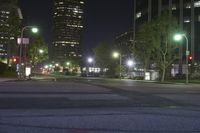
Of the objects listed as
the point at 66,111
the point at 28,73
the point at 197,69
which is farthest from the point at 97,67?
the point at 66,111

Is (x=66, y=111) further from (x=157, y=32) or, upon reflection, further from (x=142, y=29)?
(x=142, y=29)

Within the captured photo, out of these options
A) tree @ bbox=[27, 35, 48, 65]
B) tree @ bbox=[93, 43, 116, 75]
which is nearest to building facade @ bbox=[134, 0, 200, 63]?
tree @ bbox=[93, 43, 116, 75]

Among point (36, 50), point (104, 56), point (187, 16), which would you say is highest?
point (187, 16)

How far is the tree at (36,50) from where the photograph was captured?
99.9 m

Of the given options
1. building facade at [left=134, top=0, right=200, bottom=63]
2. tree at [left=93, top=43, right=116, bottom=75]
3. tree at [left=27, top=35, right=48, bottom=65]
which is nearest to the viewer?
tree at [left=27, top=35, right=48, bottom=65]

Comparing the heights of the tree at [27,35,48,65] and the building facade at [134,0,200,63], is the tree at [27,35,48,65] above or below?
below

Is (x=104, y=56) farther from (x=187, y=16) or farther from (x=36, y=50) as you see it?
(x=187, y=16)

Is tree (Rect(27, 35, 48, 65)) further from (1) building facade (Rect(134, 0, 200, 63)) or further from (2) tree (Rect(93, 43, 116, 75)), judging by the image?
(1) building facade (Rect(134, 0, 200, 63))

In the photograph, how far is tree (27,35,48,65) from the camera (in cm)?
9994

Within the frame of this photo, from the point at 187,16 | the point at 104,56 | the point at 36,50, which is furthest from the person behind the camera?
the point at 104,56

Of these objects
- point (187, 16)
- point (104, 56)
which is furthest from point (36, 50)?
point (187, 16)

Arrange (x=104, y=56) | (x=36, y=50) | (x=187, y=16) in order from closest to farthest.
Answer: (x=36, y=50), (x=187, y=16), (x=104, y=56)

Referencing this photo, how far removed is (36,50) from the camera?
102 metres

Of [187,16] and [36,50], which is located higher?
[187,16]
